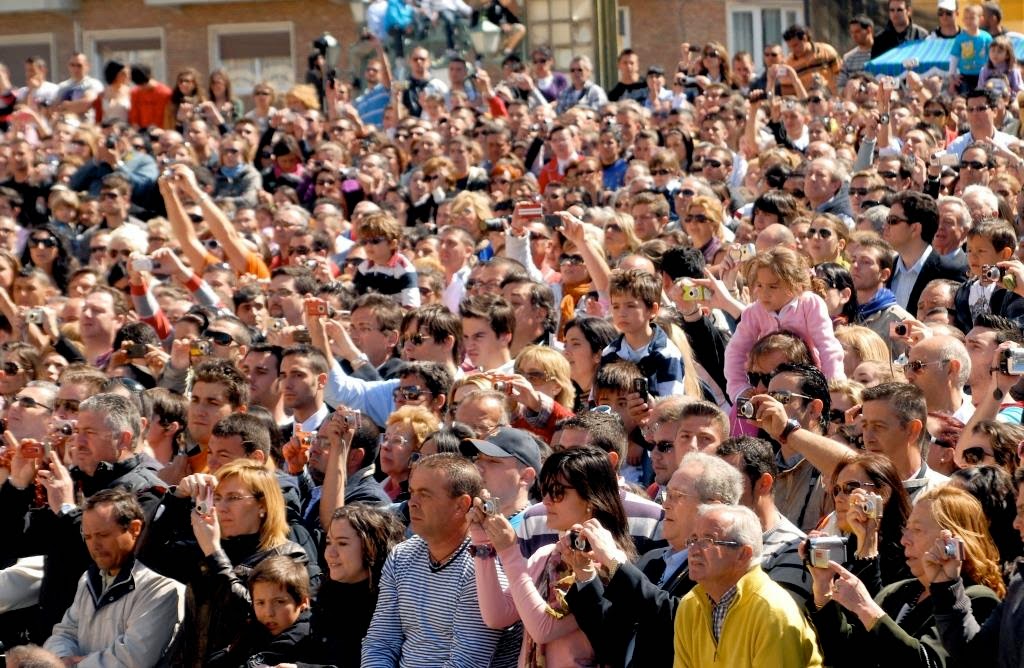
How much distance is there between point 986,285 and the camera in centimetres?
867

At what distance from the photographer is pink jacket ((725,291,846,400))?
26.8 feet

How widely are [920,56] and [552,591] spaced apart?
12.2 meters

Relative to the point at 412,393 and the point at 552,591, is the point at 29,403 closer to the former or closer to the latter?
the point at 412,393

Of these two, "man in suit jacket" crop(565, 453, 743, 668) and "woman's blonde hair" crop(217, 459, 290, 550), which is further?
"woman's blonde hair" crop(217, 459, 290, 550)

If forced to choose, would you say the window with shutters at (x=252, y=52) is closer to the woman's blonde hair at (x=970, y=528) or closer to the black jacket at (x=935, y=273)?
the black jacket at (x=935, y=273)

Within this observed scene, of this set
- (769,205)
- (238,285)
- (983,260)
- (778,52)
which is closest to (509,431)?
(983,260)

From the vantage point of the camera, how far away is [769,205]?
1089cm

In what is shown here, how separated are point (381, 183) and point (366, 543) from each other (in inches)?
322

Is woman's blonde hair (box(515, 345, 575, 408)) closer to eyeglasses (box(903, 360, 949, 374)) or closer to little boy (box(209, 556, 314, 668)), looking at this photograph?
eyeglasses (box(903, 360, 949, 374))

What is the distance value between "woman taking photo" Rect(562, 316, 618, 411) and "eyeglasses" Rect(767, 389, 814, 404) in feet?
5.69

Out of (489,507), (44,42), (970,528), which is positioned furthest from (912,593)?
(44,42)

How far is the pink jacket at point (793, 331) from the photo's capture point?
322 inches

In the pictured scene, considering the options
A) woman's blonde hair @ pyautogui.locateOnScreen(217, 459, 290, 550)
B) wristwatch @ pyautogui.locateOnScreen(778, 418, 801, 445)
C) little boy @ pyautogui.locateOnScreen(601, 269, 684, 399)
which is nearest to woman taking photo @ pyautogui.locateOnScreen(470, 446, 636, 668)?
wristwatch @ pyautogui.locateOnScreen(778, 418, 801, 445)

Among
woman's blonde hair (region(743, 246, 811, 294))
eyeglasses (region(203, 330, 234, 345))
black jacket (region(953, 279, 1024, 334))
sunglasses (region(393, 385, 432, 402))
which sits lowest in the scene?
sunglasses (region(393, 385, 432, 402))
